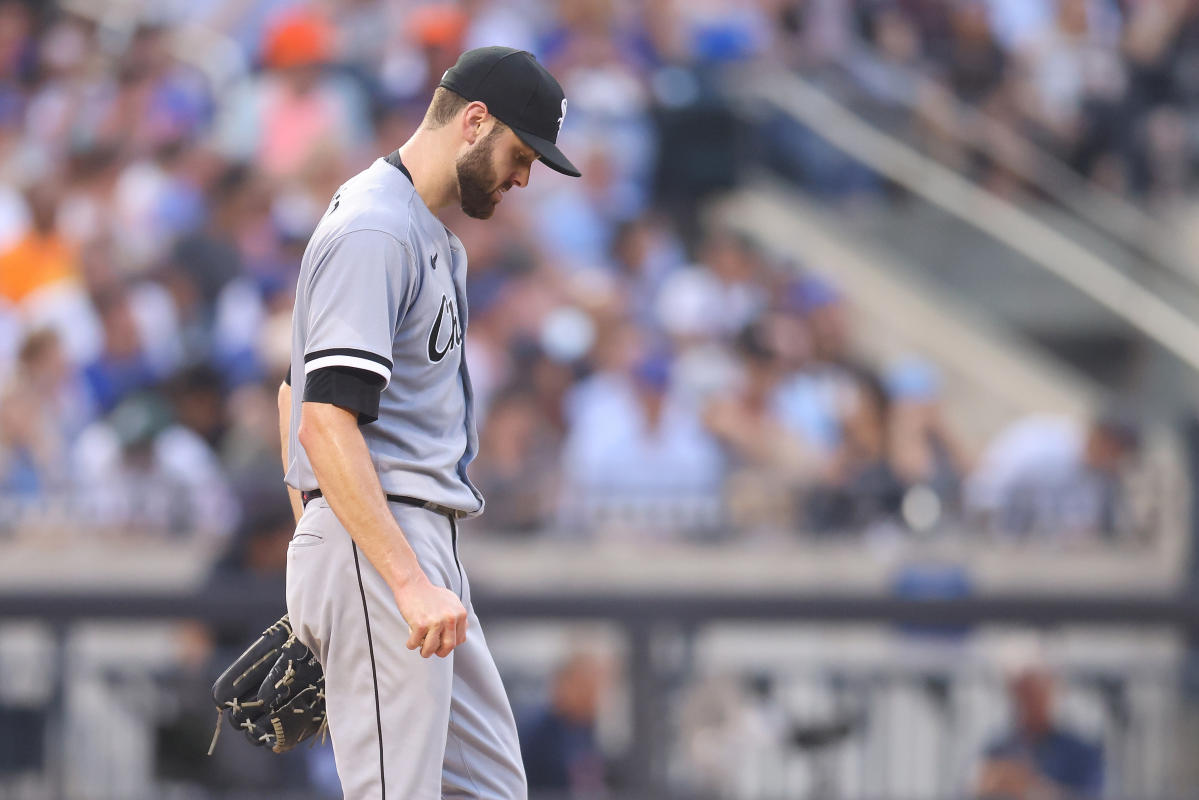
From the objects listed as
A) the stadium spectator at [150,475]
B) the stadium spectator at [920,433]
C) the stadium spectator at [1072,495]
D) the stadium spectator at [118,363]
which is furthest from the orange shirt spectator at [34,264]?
the stadium spectator at [1072,495]

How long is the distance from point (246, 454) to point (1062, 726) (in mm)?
3845

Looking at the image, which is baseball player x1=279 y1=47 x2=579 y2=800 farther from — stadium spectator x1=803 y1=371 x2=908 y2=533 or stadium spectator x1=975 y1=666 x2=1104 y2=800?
stadium spectator x1=803 y1=371 x2=908 y2=533

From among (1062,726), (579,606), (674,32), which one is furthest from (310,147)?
(1062,726)

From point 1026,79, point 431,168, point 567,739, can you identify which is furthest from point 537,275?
point 431,168

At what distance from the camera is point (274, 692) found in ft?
11.0

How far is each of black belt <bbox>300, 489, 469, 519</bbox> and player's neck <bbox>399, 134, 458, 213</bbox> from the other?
1.89 ft

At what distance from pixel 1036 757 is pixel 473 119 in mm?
4225

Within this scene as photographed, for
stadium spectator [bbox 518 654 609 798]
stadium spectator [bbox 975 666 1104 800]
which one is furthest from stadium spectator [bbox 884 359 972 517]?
stadium spectator [bbox 518 654 609 798]

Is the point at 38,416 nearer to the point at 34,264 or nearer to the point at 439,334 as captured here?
the point at 34,264

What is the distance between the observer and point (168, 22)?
38.6 ft

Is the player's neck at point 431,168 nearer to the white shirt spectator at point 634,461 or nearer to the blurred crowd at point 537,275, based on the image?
the blurred crowd at point 537,275

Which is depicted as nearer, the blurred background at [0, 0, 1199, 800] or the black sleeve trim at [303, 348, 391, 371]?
the black sleeve trim at [303, 348, 391, 371]

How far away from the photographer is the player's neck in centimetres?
330

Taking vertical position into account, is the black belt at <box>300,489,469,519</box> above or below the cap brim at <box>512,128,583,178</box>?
below
